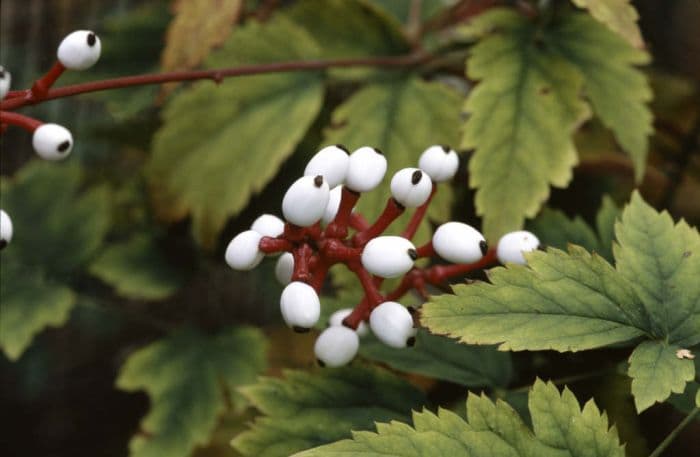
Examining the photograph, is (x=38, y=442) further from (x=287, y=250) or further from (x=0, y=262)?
(x=287, y=250)

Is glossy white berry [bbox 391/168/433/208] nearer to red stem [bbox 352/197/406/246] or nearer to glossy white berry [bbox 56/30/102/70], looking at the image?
red stem [bbox 352/197/406/246]

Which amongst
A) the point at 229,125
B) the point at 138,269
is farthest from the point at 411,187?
the point at 138,269

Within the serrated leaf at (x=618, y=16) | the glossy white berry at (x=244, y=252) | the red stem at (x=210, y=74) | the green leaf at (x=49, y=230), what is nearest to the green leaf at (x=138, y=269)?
the green leaf at (x=49, y=230)

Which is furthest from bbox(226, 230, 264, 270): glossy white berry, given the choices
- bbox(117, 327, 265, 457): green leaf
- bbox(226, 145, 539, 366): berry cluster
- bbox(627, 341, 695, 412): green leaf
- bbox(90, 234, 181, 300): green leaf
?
bbox(90, 234, 181, 300): green leaf

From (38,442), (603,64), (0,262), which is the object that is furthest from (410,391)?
(38,442)

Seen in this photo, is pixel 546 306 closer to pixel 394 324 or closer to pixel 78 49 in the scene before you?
pixel 394 324
